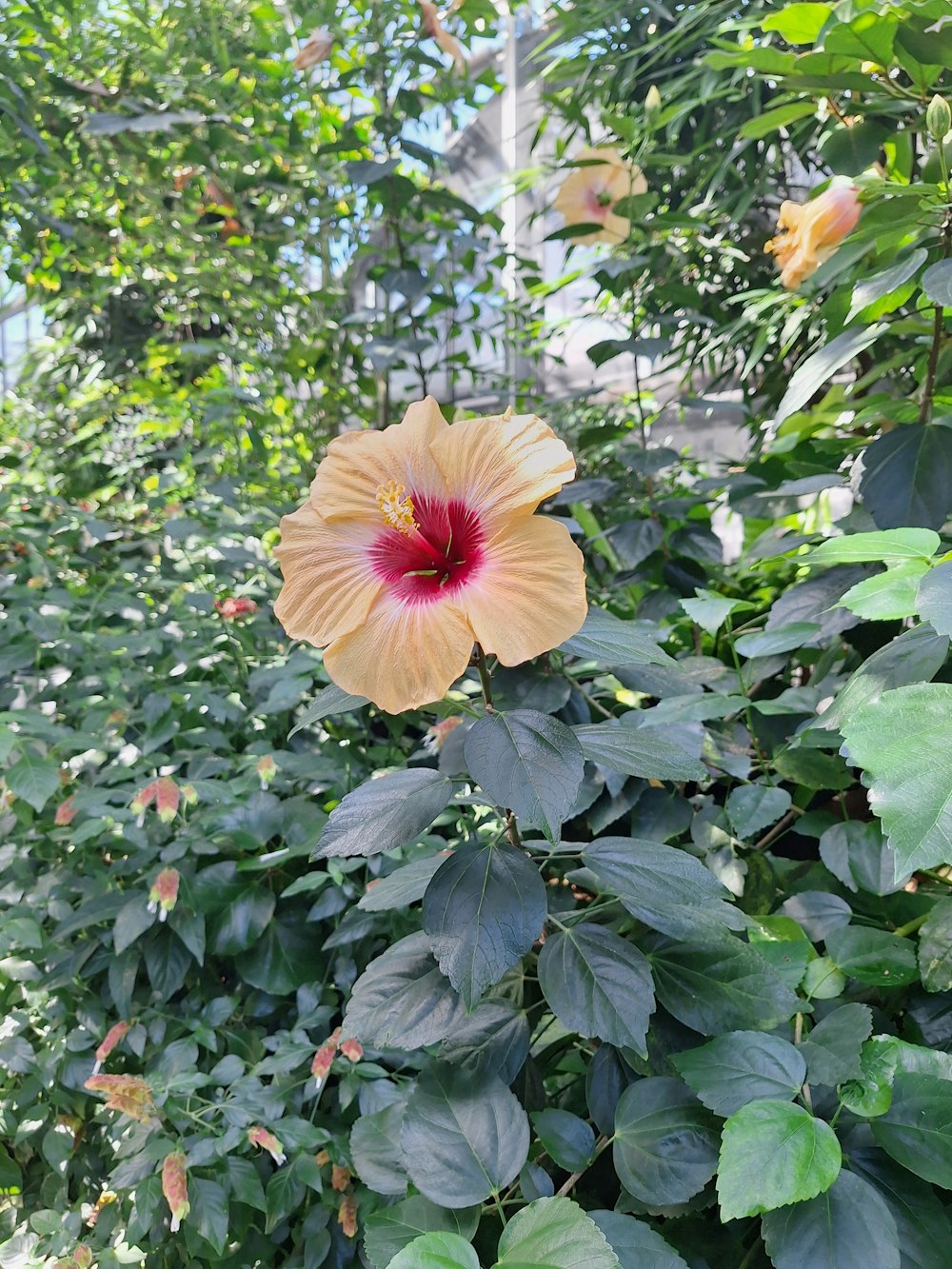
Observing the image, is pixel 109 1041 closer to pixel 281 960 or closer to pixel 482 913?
pixel 281 960

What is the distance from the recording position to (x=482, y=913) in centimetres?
43

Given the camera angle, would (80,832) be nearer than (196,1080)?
No

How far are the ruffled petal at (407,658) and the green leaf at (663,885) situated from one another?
0.50ft

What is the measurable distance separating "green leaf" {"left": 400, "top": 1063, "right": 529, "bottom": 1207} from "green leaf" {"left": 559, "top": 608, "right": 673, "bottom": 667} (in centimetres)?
26

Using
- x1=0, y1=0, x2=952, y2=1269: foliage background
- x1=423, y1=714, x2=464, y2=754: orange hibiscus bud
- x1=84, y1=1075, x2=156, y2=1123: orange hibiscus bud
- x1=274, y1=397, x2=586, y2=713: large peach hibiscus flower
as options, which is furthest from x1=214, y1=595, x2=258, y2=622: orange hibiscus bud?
x1=274, y1=397, x2=586, y2=713: large peach hibiscus flower

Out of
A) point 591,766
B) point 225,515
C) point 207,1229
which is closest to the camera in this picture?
point 207,1229

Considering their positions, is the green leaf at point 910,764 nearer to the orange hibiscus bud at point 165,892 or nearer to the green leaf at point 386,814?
the green leaf at point 386,814

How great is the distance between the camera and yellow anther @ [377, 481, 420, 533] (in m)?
0.46

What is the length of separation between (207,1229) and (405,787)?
428mm

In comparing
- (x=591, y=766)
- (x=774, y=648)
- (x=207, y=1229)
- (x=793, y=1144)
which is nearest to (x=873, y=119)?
(x=774, y=648)

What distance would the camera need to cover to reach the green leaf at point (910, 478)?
68 centimetres

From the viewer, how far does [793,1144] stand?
39 centimetres

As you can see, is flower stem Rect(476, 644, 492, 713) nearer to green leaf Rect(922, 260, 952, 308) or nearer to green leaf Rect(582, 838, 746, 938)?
green leaf Rect(582, 838, 746, 938)

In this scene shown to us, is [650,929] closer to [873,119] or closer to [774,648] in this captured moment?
[774,648]
